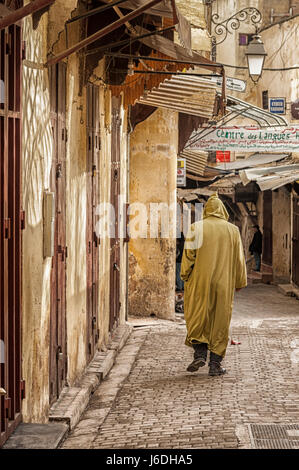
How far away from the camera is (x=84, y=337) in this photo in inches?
338

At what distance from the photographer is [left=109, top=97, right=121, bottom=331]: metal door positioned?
436 inches

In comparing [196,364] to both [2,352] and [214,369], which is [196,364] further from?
[2,352]

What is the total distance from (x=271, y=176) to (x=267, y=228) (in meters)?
8.07

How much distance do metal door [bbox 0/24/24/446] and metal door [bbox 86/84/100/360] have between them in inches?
126

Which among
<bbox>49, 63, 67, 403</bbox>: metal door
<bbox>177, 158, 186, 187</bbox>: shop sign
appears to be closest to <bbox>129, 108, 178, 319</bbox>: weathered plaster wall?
<bbox>177, 158, 186, 187</bbox>: shop sign

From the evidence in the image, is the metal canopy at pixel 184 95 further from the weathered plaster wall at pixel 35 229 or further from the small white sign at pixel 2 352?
the small white sign at pixel 2 352

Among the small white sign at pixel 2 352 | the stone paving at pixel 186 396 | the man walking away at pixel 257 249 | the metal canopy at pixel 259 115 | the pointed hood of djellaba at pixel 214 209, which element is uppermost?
the metal canopy at pixel 259 115

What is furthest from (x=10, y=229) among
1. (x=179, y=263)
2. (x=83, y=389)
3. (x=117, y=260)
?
(x=179, y=263)

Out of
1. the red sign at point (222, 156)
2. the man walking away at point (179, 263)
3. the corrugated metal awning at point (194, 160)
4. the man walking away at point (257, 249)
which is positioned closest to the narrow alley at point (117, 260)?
the man walking away at point (179, 263)

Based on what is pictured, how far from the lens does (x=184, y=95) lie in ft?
37.8

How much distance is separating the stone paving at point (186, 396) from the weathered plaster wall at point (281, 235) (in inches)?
436

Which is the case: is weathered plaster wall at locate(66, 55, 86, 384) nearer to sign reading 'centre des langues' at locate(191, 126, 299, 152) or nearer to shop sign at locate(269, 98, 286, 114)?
sign reading 'centre des langues' at locate(191, 126, 299, 152)

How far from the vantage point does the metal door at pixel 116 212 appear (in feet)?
36.3
